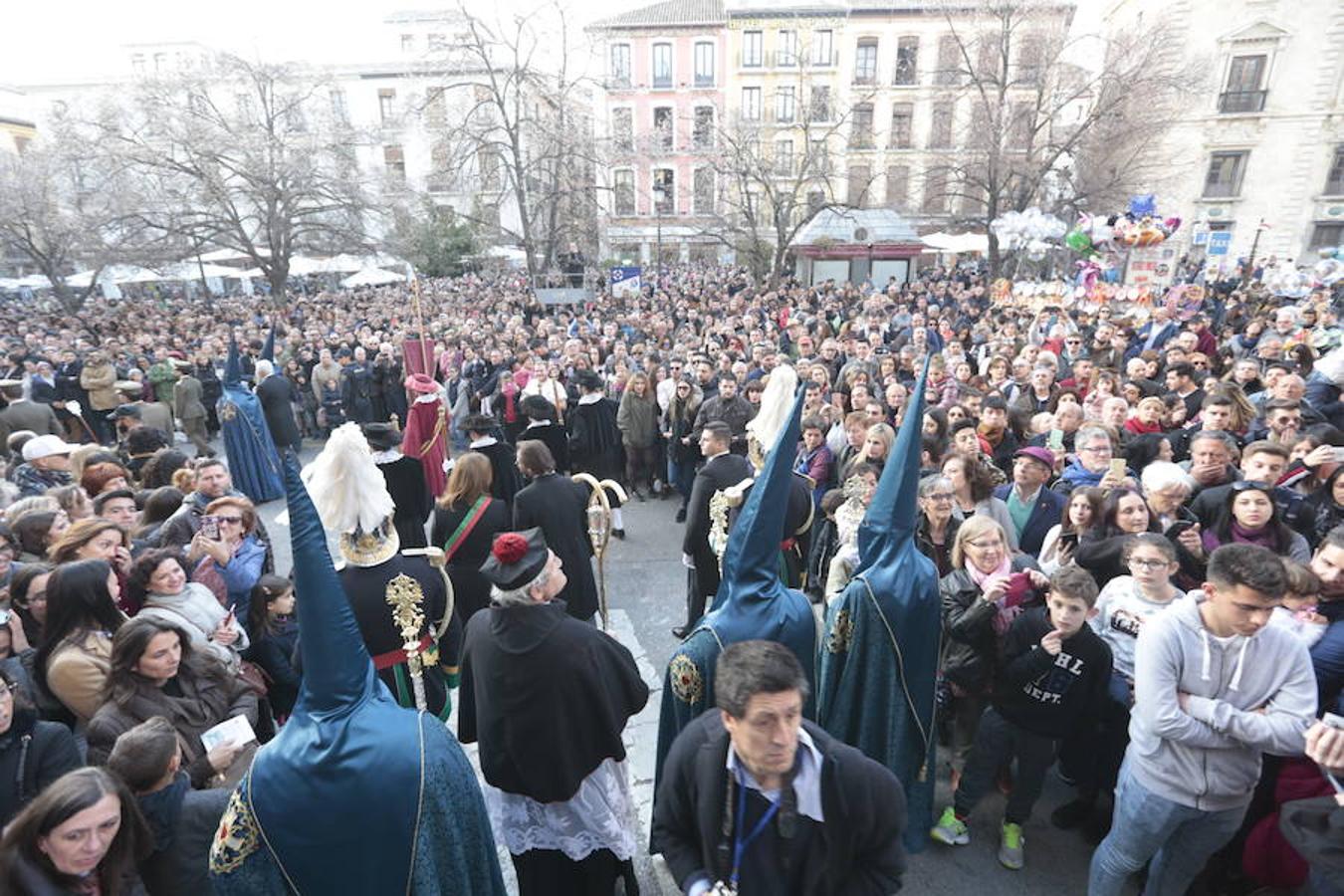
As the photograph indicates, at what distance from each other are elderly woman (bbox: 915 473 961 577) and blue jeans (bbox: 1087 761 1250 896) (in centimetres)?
142

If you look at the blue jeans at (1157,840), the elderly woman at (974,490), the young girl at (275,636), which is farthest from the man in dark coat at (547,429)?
the blue jeans at (1157,840)

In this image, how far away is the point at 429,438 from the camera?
7.69m

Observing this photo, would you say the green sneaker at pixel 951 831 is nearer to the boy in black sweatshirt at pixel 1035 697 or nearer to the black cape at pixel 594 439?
the boy in black sweatshirt at pixel 1035 697

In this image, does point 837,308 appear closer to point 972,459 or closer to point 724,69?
point 972,459

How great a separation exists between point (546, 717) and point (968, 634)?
205cm

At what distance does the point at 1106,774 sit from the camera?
360cm

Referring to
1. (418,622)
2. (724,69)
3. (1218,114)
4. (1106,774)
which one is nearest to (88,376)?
(418,622)

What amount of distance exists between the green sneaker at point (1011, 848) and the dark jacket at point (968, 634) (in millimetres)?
717

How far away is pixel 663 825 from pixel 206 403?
12.8m

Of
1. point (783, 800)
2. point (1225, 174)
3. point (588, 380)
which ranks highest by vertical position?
point (1225, 174)

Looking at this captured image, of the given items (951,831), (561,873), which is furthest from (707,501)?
(561,873)

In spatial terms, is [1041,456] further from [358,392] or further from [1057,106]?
[1057,106]

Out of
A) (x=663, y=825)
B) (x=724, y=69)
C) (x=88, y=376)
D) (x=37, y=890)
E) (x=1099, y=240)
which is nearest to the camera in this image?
(x=37, y=890)

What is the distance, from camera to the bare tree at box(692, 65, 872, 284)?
25.0 meters
